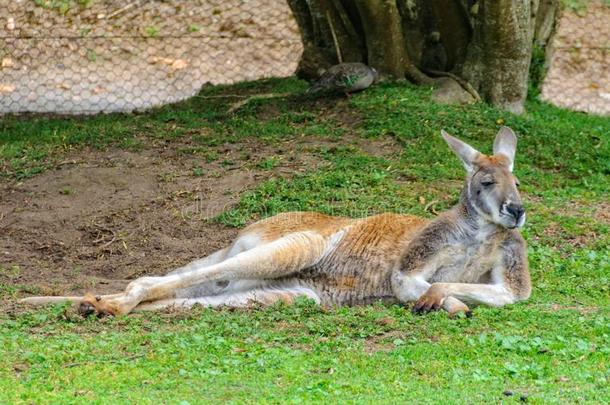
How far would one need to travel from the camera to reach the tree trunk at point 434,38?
1141 centimetres

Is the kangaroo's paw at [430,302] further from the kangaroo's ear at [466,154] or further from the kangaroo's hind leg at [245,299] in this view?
the kangaroo's ear at [466,154]

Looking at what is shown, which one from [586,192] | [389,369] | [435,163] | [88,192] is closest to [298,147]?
[435,163]

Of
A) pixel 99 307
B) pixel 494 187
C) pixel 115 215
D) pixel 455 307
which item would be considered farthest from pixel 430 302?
pixel 115 215

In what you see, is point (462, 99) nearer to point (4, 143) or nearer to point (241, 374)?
point (4, 143)

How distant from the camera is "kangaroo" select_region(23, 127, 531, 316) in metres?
6.96

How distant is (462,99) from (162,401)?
7.32 m

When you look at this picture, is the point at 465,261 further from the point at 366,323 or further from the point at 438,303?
the point at 366,323

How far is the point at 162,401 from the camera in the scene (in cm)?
494

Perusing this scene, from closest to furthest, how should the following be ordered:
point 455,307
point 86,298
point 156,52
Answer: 1. point 455,307
2. point 86,298
3. point 156,52

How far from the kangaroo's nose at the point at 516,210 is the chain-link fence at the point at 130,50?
7355 millimetres

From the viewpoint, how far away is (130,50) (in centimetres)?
1590

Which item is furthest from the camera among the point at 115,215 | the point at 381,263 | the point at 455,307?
the point at 115,215

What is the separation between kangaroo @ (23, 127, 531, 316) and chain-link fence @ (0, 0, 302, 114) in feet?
21.1

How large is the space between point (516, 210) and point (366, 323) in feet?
4.15
